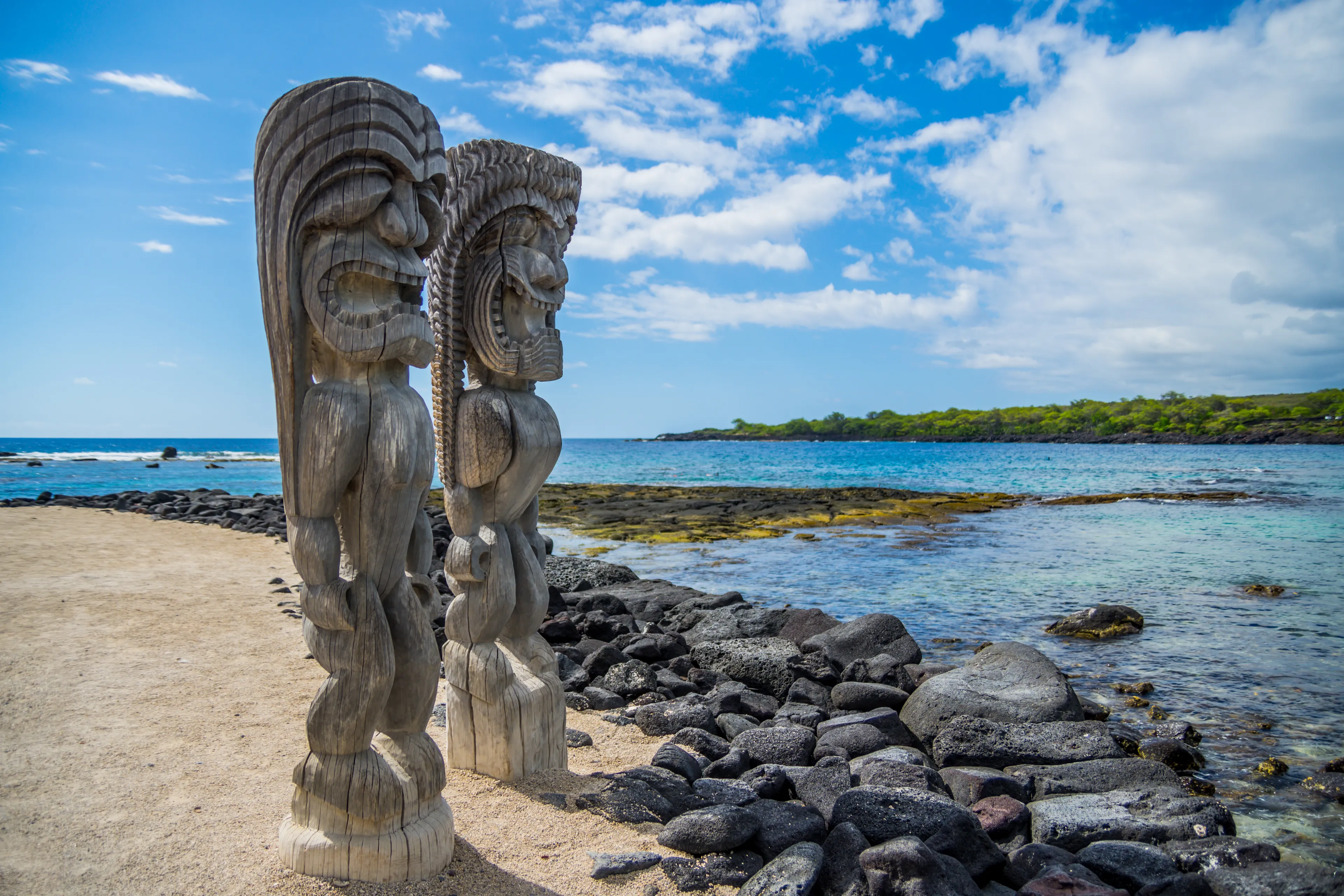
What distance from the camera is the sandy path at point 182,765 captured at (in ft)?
10.7

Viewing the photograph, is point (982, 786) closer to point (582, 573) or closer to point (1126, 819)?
point (1126, 819)

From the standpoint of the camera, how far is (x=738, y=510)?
77.3 feet

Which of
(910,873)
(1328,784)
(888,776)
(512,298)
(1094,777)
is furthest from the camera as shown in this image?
(1328,784)

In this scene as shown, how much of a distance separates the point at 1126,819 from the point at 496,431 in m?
3.97

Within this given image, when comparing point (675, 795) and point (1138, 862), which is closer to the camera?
point (1138, 862)

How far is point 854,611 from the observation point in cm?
1072

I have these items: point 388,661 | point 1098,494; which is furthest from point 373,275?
point 1098,494

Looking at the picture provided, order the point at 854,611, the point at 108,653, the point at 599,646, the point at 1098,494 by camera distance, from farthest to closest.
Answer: the point at 1098,494 < the point at 854,611 < the point at 599,646 < the point at 108,653

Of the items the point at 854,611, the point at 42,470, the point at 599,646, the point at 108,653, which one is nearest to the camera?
the point at 108,653

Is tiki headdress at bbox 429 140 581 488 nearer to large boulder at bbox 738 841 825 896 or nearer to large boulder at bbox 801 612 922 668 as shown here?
large boulder at bbox 738 841 825 896

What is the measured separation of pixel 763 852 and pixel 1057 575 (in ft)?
37.6

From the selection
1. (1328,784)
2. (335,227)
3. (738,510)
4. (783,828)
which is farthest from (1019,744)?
(738,510)

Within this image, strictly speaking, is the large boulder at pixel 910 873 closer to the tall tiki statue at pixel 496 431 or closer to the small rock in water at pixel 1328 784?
the tall tiki statue at pixel 496 431

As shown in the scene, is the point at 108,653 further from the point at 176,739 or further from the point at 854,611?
the point at 854,611
